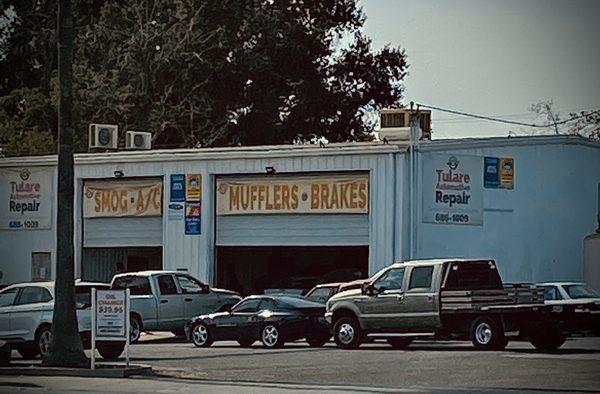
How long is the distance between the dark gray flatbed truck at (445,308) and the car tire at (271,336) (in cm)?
137

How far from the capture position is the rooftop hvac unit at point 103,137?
48.1m

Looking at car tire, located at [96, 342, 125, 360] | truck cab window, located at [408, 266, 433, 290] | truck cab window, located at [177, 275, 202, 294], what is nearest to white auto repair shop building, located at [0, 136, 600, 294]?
truck cab window, located at [177, 275, 202, 294]

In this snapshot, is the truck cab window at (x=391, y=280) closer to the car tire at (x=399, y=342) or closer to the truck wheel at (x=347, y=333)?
the truck wheel at (x=347, y=333)

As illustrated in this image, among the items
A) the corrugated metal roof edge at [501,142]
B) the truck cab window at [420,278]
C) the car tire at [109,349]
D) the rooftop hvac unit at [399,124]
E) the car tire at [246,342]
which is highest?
the rooftop hvac unit at [399,124]

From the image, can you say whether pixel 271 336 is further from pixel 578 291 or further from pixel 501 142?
pixel 501 142

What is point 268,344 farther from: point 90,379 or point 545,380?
point 545,380

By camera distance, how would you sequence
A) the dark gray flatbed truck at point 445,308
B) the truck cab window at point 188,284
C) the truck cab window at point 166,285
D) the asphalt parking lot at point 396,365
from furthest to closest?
the truck cab window at point 188,284, the truck cab window at point 166,285, the dark gray flatbed truck at point 445,308, the asphalt parking lot at point 396,365

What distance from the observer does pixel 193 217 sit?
45.3 metres

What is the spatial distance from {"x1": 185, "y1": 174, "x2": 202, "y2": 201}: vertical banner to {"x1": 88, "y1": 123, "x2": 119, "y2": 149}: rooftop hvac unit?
412cm

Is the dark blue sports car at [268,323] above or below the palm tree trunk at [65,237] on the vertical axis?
below

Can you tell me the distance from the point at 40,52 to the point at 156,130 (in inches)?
369

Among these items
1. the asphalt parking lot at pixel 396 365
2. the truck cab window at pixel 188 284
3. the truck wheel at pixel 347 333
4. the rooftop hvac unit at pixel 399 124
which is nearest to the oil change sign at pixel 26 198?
the truck cab window at pixel 188 284

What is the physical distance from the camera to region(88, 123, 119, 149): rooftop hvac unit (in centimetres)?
4806

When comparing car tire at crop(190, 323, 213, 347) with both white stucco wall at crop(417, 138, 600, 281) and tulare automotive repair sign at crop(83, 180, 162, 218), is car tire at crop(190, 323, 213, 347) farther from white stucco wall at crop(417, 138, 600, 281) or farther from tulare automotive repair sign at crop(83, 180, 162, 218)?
tulare automotive repair sign at crop(83, 180, 162, 218)
